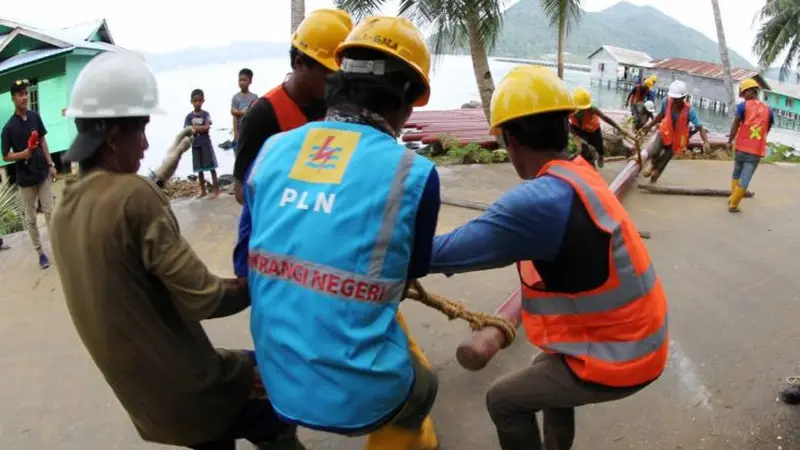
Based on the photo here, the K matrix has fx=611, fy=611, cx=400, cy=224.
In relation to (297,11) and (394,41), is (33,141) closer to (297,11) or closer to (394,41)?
(297,11)

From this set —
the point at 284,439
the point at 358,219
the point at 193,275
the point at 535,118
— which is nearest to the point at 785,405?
the point at 535,118

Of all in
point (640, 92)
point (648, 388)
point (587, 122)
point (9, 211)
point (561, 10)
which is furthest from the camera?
point (640, 92)

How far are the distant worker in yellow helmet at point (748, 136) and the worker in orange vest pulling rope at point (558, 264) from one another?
632 cm

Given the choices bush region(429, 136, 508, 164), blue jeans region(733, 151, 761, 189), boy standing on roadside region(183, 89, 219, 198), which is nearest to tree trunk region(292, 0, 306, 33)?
boy standing on roadside region(183, 89, 219, 198)

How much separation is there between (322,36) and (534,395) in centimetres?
182

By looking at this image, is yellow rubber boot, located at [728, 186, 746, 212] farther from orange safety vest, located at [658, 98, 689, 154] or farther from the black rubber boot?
the black rubber boot

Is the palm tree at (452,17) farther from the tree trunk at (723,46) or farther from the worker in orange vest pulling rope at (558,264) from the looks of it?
the tree trunk at (723,46)

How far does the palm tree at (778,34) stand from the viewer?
2497 cm

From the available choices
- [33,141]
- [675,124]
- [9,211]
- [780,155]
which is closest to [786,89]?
[780,155]

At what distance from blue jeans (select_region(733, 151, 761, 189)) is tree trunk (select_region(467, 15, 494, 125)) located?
3678 mm

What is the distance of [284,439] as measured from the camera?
231 centimetres

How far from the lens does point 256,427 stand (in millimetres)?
2223

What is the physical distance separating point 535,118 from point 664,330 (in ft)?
2.87

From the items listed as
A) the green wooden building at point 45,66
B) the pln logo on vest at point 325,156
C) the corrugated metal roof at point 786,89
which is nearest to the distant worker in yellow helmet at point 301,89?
the pln logo on vest at point 325,156
